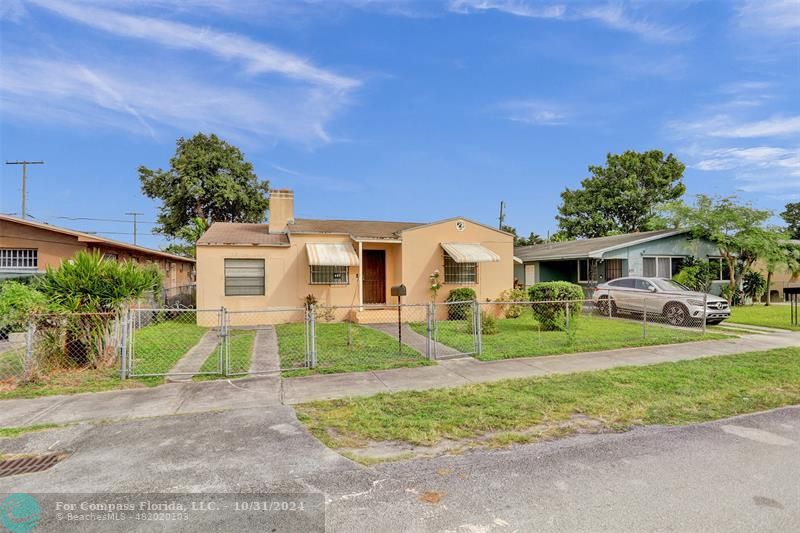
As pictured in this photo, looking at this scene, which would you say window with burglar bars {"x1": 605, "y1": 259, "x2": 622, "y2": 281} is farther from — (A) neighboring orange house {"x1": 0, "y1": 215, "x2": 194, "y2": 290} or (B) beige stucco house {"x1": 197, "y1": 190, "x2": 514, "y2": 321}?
(A) neighboring orange house {"x1": 0, "y1": 215, "x2": 194, "y2": 290}

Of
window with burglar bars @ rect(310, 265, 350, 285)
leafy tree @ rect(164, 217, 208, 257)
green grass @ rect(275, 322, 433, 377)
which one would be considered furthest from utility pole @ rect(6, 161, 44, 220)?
green grass @ rect(275, 322, 433, 377)

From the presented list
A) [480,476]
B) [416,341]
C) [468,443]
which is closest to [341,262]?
[416,341]

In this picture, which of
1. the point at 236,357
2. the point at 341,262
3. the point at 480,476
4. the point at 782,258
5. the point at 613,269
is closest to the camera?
the point at 480,476

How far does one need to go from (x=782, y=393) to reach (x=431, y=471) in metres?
5.87

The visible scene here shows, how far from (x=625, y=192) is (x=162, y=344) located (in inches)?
1392

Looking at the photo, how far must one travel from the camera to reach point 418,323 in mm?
13695

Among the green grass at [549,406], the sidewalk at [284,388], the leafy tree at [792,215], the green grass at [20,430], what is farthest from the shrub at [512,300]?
the leafy tree at [792,215]

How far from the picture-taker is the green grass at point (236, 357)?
707cm

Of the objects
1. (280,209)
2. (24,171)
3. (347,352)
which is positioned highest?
(24,171)

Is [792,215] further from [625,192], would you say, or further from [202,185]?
[202,185]

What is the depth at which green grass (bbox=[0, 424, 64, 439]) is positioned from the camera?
4.42m

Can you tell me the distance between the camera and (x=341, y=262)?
45.0 ft

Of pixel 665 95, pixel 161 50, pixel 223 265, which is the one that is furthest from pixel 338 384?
pixel 665 95

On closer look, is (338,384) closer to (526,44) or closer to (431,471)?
(431,471)
